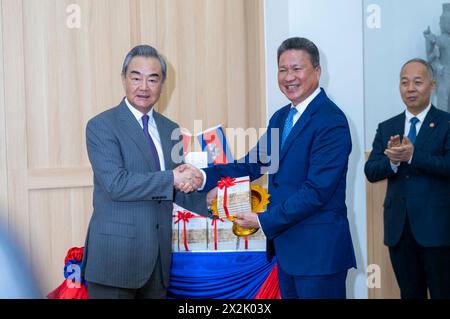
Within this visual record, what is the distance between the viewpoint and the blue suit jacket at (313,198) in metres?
2.01

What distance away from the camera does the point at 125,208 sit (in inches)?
85.0

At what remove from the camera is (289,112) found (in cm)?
216

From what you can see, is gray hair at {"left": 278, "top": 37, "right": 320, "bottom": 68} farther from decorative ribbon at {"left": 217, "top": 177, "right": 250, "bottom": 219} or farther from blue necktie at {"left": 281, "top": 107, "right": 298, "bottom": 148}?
decorative ribbon at {"left": 217, "top": 177, "right": 250, "bottom": 219}

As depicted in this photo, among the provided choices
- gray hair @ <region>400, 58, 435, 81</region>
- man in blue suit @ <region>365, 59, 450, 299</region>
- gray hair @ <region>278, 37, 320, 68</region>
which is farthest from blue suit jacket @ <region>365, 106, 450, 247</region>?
gray hair @ <region>278, 37, 320, 68</region>

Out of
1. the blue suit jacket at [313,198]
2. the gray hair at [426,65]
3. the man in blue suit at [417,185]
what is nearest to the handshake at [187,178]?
the blue suit jacket at [313,198]

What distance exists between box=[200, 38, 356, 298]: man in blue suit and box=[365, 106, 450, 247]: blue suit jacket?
1.33 feet

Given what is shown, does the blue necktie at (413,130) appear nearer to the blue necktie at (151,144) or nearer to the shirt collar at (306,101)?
the shirt collar at (306,101)

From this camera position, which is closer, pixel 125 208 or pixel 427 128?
pixel 125 208

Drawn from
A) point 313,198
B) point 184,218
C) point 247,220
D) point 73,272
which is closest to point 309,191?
point 313,198

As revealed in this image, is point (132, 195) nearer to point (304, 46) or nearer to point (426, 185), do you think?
point (304, 46)

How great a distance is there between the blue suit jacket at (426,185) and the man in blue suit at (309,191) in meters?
0.41

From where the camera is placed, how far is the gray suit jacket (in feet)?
7.00

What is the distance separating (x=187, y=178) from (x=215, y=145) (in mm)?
415
